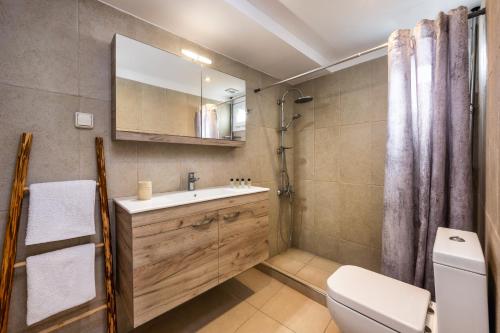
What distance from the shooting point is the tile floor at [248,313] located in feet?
4.76

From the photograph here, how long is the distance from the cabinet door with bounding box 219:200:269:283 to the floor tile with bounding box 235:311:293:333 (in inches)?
14.4

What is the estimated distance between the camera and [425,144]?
4.12 ft

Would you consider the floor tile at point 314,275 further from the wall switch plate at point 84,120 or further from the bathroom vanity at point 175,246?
the wall switch plate at point 84,120

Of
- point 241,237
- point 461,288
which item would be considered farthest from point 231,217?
point 461,288

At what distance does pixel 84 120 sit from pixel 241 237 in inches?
51.6

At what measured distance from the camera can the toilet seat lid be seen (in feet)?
3.00

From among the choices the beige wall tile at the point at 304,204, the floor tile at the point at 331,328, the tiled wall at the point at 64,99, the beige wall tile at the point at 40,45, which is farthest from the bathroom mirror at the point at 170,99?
the floor tile at the point at 331,328

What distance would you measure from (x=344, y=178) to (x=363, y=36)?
1.35 metres

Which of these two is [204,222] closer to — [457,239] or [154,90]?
A: [154,90]

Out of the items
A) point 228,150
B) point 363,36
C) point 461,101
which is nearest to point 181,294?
point 228,150

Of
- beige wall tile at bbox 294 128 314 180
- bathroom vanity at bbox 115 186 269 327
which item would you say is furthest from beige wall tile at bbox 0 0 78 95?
beige wall tile at bbox 294 128 314 180

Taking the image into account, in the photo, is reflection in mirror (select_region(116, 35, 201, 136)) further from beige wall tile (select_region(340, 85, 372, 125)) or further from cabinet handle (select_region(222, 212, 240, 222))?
beige wall tile (select_region(340, 85, 372, 125))

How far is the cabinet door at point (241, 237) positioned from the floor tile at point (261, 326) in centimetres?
36

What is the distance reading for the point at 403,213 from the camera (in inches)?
51.8
